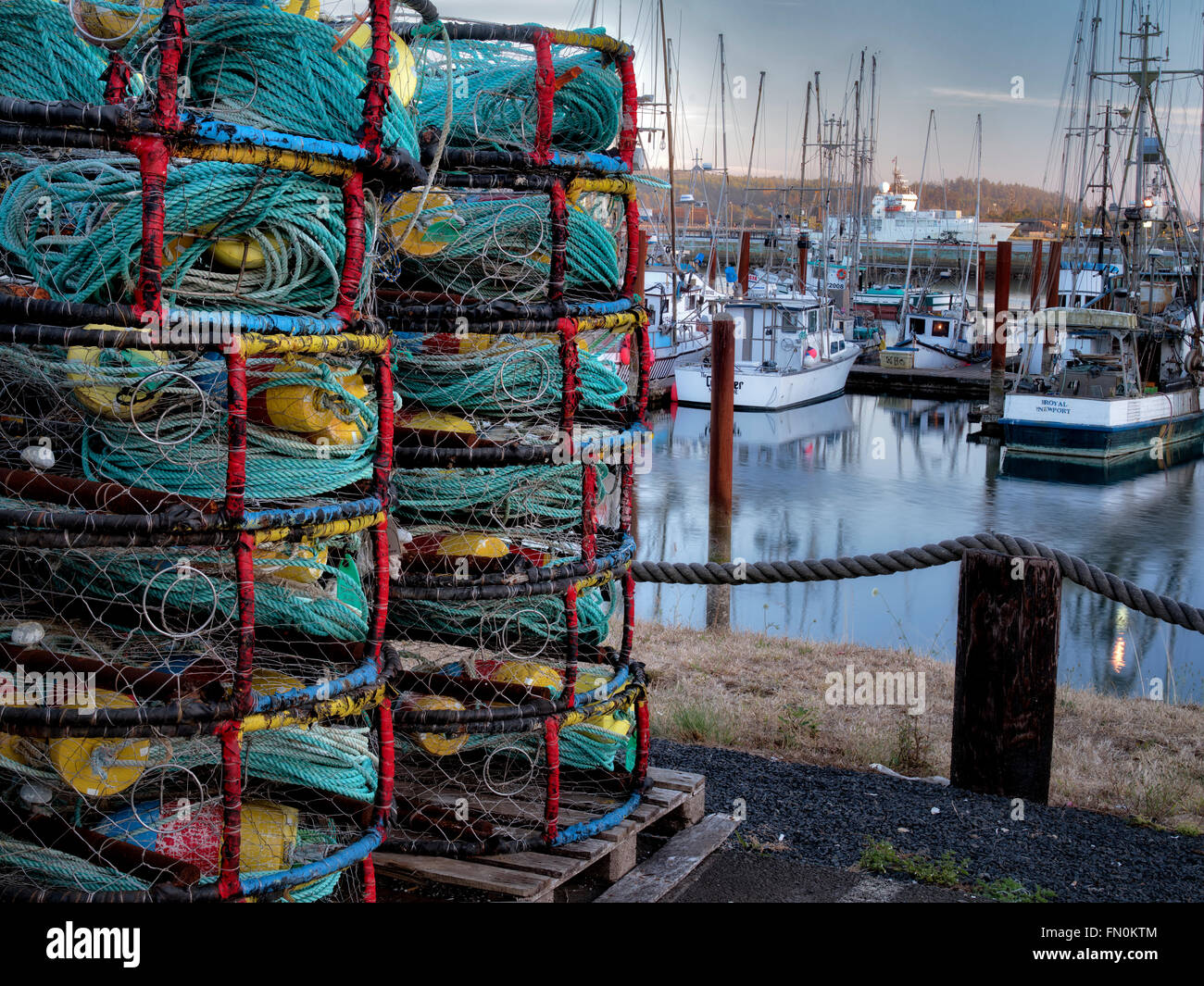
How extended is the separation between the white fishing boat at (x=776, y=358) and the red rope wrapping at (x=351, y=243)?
30.1 meters

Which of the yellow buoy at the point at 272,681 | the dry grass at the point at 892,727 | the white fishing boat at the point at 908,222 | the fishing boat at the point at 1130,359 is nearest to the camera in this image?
the yellow buoy at the point at 272,681

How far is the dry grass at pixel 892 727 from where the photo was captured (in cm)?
504

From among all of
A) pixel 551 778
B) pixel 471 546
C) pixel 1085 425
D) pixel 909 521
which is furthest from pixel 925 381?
pixel 551 778

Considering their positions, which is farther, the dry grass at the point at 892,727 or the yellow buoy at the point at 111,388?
the dry grass at the point at 892,727

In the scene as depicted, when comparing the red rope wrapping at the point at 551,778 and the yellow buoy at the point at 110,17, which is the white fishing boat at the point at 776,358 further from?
the yellow buoy at the point at 110,17

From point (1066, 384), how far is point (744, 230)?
11711 mm

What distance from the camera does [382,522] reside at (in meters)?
3.12

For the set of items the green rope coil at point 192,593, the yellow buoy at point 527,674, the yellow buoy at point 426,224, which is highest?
the yellow buoy at point 426,224

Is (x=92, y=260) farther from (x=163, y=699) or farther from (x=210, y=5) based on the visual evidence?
(x=163, y=699)

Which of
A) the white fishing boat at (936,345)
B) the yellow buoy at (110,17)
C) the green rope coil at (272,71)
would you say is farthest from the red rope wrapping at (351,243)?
the white fishing boat at (936,345)

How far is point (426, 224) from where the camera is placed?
366 centimetres

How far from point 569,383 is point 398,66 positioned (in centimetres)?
99

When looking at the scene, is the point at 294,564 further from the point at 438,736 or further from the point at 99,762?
the point at 438,736

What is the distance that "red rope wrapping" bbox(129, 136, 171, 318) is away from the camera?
2.50m
